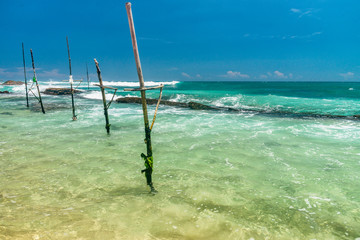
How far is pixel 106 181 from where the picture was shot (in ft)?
20.6

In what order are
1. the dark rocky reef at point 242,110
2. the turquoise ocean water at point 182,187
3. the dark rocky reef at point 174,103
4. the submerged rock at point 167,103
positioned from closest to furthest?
the turquoise ocean water at point 182,187 → the dark rocky reef at point 242,110 → the dark rocky reef at point 174,103 → the submerged rock at point 167,103

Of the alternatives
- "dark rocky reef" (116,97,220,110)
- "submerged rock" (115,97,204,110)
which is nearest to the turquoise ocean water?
"dark rocky reef" (116,97,220,110)

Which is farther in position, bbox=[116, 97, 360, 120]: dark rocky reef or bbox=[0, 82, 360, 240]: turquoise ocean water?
bbox=[116, 97, 360, 120]: dark rocky reef

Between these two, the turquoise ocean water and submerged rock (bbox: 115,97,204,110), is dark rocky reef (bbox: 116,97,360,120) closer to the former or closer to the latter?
submerged rock (bbox: 115,97,204,110)

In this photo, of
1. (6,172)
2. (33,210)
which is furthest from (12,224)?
(6,172)

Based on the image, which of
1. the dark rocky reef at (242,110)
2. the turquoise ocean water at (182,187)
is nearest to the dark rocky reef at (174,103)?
the dark rocky reef at (242,110)

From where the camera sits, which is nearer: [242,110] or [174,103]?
[242,110]

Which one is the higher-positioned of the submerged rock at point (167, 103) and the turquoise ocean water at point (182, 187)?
the submerged rock at point (167, 103)

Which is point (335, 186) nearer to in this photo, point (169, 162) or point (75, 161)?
point (169, 162)

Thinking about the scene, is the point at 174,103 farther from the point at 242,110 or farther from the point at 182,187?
the point at 182,187

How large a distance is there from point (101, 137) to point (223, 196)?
322 inches

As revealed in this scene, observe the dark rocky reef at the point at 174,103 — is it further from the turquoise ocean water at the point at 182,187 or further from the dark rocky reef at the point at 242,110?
the turquoise ocean water at the point at 182,187

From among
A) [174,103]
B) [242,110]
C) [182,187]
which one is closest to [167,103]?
[174,103]

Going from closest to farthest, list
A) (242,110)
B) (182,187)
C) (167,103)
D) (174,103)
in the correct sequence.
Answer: (182,187) → (242,110) → (174,103) → (167,103)
